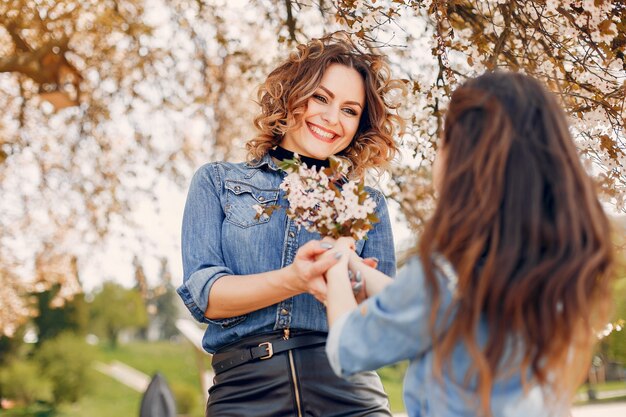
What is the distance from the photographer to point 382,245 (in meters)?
2.46

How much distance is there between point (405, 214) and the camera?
Answer: 4.81 m

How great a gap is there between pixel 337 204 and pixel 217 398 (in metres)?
0.68

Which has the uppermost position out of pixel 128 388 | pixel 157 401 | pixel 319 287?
pixel 128 388

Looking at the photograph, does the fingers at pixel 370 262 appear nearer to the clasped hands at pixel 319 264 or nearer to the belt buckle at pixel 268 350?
the clasped hands at pixel 319 264

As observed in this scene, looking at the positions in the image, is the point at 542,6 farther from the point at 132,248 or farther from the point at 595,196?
the point at 132,248

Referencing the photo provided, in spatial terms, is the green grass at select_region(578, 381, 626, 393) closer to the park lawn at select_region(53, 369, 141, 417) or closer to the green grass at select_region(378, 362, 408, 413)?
the green grass at select_region(378, 362, 408, 413)

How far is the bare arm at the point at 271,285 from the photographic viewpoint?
194 cm

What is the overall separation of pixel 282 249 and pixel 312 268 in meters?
0.43

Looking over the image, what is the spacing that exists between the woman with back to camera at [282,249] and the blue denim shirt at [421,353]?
1.03 ft

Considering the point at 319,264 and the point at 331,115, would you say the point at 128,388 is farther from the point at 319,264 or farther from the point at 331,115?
the point at 319,264

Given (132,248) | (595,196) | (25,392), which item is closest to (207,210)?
(595,196)

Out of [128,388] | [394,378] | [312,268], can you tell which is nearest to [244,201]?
[312,268]

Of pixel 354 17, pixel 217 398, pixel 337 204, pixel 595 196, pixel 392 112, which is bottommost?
pixel 217 398

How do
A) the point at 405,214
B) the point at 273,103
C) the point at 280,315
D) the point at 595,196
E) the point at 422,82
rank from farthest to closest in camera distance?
1. the point at 405,214
2. the point at 422,82
3. the point at 273,103
4. the point at 280,315
5. the point at 595,196
